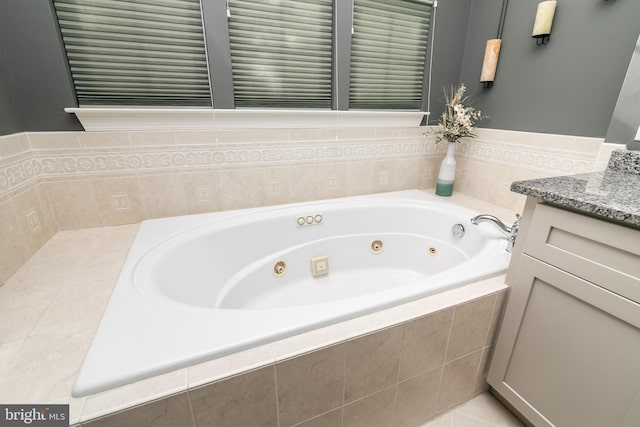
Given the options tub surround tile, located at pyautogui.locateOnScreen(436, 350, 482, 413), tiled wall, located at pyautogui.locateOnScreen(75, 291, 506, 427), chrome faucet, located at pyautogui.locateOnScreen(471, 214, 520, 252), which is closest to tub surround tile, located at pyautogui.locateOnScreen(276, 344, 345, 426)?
tiled wall, located at pyautogui.locateOnScreen(75, 291, 506, 427)

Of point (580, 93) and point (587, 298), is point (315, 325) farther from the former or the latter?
point (580, 93)

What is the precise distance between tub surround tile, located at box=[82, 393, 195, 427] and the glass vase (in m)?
1.93

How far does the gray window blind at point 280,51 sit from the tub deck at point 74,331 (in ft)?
3.57

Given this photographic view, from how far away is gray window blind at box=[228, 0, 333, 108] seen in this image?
1488mm

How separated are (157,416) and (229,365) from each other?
172mm

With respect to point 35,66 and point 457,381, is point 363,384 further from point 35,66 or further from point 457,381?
point 35,66

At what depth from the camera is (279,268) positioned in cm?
162

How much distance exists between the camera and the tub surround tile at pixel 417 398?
0.96 m

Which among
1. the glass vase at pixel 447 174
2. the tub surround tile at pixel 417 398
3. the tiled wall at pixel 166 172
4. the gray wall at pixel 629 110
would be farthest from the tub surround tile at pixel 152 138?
Answer: the gray wall at pixel 629 110

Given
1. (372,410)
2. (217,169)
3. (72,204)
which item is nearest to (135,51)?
(217,169)

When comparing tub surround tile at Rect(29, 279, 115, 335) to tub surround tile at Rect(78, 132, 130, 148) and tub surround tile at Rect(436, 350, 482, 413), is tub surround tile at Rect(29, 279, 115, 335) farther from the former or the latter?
tub surround tile at Rect(436, 350, 482, 413)

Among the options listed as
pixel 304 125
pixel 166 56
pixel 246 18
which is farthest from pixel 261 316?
pixel 246 18

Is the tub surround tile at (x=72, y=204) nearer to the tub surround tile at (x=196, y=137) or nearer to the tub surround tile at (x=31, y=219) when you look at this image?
the tub surround tile at (x=31, y=219)

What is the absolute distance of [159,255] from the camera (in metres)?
1.17
